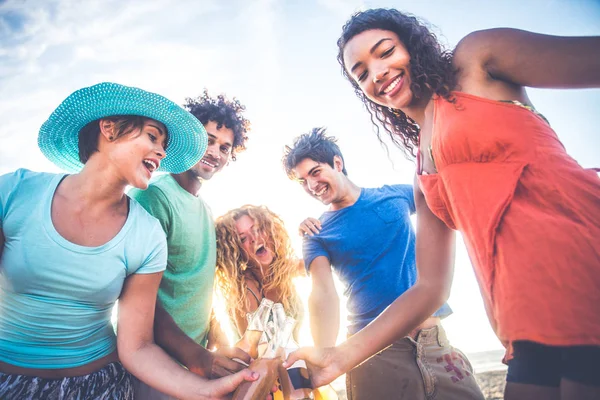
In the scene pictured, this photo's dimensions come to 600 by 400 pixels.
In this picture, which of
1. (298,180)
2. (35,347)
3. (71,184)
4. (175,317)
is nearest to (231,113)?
(298,180)

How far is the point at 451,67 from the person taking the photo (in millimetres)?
1464

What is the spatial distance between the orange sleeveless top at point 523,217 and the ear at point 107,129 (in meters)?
2.22

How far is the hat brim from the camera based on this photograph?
2.36 meters

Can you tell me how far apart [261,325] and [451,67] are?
2.16 metres

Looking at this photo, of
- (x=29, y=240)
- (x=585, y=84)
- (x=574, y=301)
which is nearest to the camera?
(x=574, y=301)

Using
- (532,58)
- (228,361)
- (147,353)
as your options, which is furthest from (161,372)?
(532,58)

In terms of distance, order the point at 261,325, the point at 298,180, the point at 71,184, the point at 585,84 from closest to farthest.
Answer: the point at 585,84 < the point at 71,184 < the point at 261,325 < the point at 298,180

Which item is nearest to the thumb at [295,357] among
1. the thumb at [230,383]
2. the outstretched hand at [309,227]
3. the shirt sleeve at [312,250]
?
the thumb at [230,383]

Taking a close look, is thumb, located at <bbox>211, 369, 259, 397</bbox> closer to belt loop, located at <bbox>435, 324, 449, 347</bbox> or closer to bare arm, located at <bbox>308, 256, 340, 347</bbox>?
bare arm, located at <bbox>308, 256, 340, 347</bbox>

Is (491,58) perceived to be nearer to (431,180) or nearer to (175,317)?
(431,180)

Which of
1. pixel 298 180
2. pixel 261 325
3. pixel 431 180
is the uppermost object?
pixel 298 180

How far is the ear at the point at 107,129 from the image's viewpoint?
94.2 inches

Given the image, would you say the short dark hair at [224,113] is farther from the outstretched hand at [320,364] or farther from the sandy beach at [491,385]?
the sandy beach at [491,385]

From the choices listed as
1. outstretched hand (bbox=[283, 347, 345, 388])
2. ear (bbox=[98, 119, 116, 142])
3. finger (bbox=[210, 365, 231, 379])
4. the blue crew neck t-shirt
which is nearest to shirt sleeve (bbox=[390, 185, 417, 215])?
the blue crew neck t-shirt
